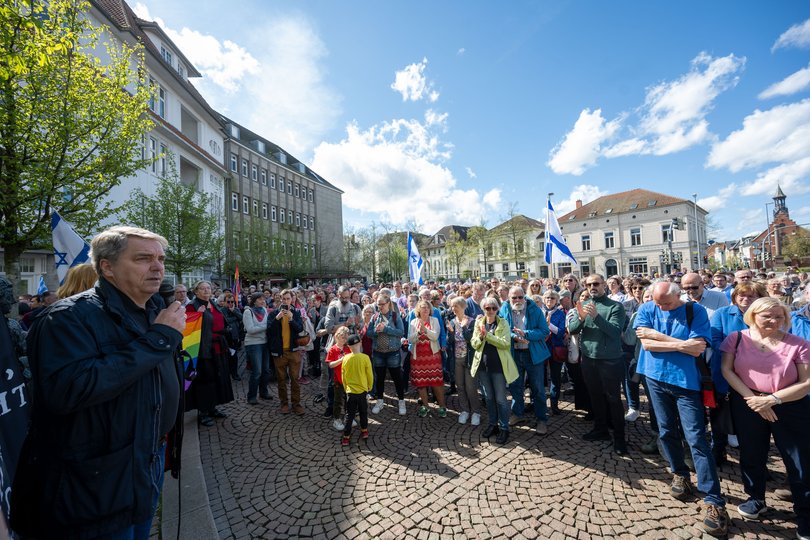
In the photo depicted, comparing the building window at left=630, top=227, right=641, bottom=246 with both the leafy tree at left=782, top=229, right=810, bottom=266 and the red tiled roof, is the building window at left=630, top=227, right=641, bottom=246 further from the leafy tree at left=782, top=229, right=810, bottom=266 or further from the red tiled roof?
the leafy tree at left=782, top=229, right=810, bottom=266

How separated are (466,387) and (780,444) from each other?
11.1ft

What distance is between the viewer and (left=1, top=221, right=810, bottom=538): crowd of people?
63.2 inches

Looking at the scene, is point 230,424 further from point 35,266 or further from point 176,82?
point 176,82

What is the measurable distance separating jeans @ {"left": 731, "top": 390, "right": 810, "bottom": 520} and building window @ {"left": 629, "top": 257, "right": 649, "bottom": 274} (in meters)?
51.3

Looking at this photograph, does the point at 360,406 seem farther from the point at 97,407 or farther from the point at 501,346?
the point at 97,407

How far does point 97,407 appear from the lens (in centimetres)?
167

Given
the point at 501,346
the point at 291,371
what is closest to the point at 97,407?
the point at 501,346

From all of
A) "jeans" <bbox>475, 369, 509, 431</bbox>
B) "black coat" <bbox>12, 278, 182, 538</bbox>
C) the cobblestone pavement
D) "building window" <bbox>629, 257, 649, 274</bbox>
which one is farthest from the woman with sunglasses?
"building window" <bbox>629, 257, 649, 274</bbox>

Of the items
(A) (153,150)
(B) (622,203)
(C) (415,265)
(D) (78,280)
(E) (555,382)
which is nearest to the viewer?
(D) (78,280)

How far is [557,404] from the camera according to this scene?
18.9 feet

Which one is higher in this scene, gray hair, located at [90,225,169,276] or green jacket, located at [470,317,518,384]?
gray hair, located at [90,225,169,276]

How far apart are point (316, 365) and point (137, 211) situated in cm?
1243

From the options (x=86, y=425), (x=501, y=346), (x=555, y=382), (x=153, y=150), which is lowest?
(x=555, y=382)

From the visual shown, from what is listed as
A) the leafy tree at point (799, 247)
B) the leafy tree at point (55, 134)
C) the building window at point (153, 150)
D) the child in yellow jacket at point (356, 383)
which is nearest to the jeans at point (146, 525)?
the child in yellow jacket at point (356, 383)
